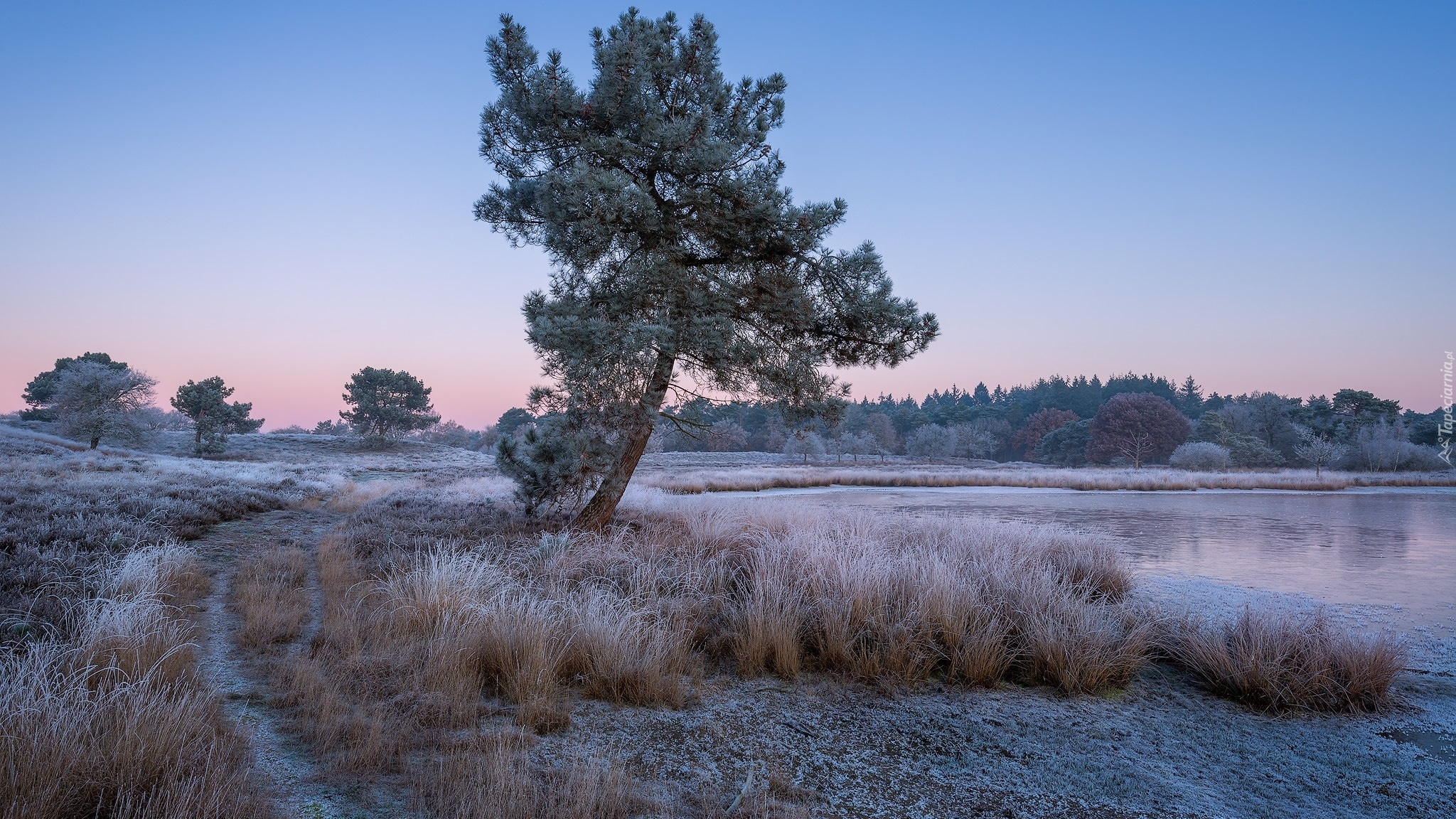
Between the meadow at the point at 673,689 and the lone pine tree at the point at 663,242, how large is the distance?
253 cm

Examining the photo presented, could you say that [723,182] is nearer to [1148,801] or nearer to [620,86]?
[620,86]

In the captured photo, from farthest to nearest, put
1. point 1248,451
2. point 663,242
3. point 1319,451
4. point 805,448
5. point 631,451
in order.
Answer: point 805,448 → point 1248,451 → point 1319,451 → point 631,451 → point 663,242

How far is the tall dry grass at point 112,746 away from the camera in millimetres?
2377

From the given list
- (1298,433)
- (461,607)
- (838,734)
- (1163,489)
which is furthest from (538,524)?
(1298,433)

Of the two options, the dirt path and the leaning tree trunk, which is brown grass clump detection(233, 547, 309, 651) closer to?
the dirt path

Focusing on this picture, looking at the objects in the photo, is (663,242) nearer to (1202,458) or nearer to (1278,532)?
(1278,532)

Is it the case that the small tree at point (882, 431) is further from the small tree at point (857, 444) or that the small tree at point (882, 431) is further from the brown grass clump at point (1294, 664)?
the brown grass clump at point (1294, 664)

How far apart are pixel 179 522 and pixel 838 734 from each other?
1209 cm

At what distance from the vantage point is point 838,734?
4.04 meters

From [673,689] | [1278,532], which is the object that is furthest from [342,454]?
[1278,532]

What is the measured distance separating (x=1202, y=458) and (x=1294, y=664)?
53.7 m

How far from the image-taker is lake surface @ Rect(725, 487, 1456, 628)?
29.8 ft

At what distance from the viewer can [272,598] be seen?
237 inches

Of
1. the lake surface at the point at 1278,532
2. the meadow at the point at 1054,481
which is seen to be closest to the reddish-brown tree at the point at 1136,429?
the meadow at the point at 1054,481
